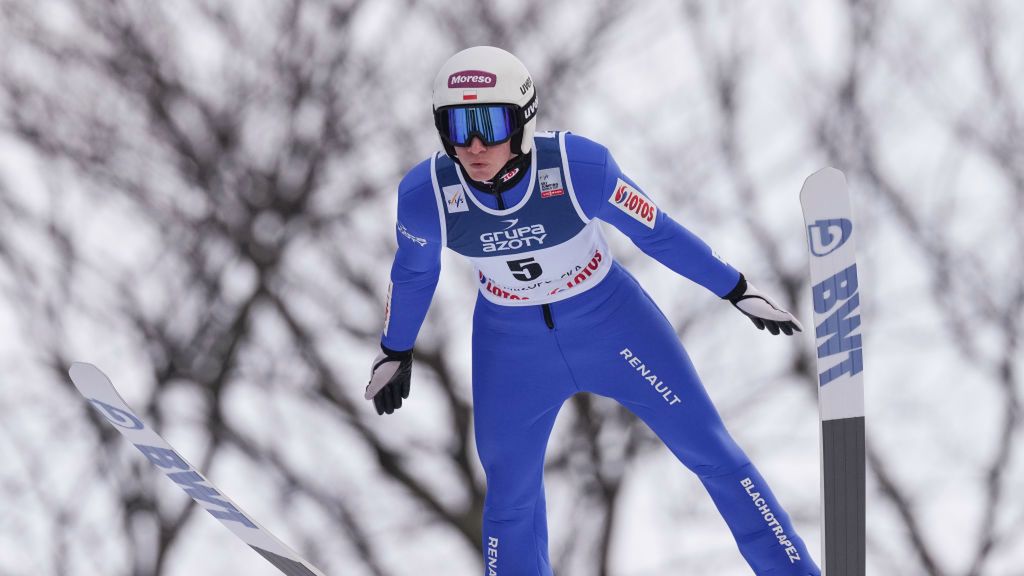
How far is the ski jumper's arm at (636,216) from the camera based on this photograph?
11.6 ft

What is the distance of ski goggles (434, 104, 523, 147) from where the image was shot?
334 cm

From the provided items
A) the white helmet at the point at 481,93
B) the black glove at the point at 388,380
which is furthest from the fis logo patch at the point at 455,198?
the black glove at the point at 388,380

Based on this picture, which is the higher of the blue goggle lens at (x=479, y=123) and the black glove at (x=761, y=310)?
the blue goggle lens at (x=479, y=123)

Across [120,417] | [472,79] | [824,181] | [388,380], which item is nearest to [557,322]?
[388,380]

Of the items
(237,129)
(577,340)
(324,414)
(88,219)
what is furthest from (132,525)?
(577,340)

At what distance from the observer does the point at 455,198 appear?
141 inches

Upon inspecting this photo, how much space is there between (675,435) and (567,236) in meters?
0.70

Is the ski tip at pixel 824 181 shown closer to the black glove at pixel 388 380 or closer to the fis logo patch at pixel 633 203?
the fis logo patch at pixel 633 203

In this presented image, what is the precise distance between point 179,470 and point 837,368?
7.15ft

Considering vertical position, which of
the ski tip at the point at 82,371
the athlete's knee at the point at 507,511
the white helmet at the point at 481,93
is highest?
the white helmet at the point at 481,93

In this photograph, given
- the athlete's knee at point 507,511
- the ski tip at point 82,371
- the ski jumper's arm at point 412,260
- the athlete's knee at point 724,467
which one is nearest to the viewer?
the ski jumper's arm at point 412,260

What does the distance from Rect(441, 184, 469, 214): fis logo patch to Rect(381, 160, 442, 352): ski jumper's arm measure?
0.04 metres

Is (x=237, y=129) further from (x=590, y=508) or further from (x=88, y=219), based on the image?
(x=590, y=508)

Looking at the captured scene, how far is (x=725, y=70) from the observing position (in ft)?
29.1
